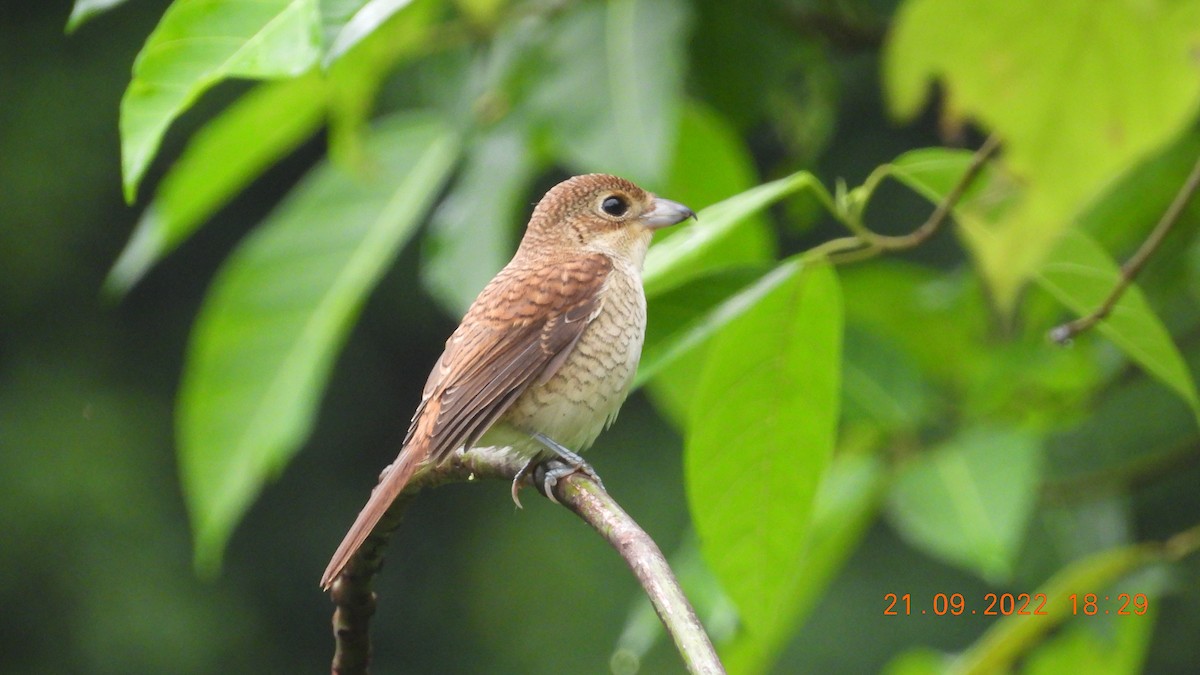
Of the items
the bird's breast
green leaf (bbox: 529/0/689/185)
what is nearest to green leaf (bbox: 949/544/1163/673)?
the bird's breast

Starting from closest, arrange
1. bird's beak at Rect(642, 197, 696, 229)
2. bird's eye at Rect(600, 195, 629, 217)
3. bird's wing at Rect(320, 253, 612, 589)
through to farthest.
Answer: bird's wing at Rect(320, 253, 612, 589)
bird's beak at Rect(642, 197, 696, 229)
bird's eye at Rect(600, 195, 629, 217)

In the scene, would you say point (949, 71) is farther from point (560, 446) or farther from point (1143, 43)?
point (560, 446)

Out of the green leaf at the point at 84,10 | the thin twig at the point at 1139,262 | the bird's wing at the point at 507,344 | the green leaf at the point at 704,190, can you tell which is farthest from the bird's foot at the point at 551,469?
the green leaf at the point at 84,10

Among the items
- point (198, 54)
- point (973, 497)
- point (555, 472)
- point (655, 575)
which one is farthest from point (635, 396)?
point (655, 575)

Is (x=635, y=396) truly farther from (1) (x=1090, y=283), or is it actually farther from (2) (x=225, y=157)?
(1) (x=1090, y=283)

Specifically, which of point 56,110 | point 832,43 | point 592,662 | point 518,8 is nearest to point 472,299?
point 518,8

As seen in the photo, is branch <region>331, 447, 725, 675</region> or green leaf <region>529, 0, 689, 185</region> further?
green leaf <region>529, 0, 689, 185</region>

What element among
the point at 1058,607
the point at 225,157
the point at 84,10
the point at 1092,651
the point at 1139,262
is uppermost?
the point at 84,10

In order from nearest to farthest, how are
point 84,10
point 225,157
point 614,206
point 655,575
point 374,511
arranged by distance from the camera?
1. point 655,575
2. point 84,10
3. point 374,511
4. point 225,157
5. point 614,206

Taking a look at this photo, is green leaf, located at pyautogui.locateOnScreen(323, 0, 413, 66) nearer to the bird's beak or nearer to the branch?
the branch
